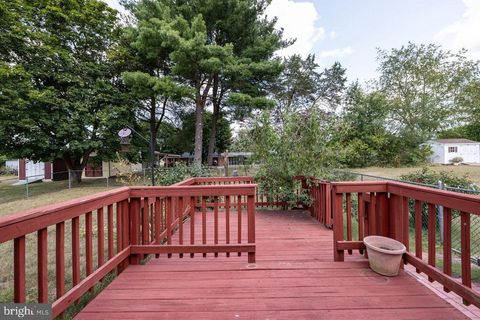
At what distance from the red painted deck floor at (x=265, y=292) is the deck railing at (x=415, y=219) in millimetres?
164

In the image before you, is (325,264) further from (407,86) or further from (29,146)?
(407,86)

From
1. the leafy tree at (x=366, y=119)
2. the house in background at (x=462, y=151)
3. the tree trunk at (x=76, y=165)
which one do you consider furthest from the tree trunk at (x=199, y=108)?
the house in background at (x=462, y=151)

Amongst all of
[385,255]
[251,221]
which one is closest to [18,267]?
[251,221]

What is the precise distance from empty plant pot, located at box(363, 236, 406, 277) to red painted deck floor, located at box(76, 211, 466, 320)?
0.07m

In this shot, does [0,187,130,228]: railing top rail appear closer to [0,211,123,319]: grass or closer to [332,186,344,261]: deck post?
[0,211,123,319]: grass

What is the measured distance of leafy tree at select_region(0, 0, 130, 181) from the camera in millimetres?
11117

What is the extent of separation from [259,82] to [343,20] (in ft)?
16.0

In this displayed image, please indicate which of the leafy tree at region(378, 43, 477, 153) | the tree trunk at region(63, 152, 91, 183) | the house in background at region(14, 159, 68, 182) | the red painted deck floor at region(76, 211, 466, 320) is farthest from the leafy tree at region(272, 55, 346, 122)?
the house in background at region(14, 159, 68, 182)

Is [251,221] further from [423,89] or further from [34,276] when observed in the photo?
[423,89]

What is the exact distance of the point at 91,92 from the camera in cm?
1251

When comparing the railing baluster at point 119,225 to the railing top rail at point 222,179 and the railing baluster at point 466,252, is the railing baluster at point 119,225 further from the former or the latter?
the railing baluster at point 466,252

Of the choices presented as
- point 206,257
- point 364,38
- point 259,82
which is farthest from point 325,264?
point 259,82

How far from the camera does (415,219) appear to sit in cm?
229

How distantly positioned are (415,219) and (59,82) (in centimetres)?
1477
